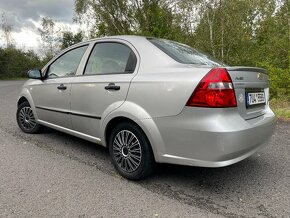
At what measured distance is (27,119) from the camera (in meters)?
5.28

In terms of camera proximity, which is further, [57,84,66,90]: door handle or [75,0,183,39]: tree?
[75,0,183,39]: tree

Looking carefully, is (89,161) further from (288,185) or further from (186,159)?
(288,185)

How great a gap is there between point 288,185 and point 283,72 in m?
5.95

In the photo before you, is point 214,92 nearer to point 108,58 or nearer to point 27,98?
point 108,58

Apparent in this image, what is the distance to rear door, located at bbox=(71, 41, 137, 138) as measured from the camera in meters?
3.34

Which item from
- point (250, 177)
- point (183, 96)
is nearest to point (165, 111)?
point (183, 96)

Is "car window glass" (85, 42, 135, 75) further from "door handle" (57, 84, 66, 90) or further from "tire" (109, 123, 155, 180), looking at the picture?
"tire" (109, 123, 155, 180)

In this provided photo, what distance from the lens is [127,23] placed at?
20.9 metres

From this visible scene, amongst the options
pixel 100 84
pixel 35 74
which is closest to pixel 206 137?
pixel 100 84

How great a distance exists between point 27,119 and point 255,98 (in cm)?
398

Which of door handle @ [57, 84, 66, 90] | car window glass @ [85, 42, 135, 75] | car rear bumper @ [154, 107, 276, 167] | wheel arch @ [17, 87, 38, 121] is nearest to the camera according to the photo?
car rear bumper @ [154, 107, 276, 167]

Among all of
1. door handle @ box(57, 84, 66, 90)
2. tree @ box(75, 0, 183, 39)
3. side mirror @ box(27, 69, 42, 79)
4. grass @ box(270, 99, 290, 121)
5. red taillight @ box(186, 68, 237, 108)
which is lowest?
grass @ box(270, 99, 290, 121)

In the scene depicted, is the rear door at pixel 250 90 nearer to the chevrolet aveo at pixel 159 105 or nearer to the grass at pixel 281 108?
the chevrolet aveo at pixel 159 105

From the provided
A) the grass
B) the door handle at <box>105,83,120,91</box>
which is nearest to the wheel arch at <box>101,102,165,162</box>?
the door handle at <box>105,83,120,91</box>
